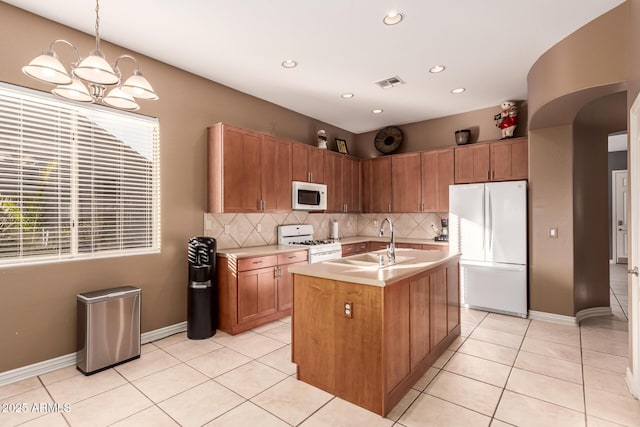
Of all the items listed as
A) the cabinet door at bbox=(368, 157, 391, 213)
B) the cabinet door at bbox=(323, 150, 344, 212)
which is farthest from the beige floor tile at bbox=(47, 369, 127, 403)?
the cabinet door at bbox=(368, 157, 391, 213)

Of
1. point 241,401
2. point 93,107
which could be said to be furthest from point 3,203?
point 241,401

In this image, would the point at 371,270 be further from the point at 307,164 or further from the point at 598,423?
the point at 307,164

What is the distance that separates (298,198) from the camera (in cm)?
458

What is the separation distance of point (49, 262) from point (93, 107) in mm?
1426

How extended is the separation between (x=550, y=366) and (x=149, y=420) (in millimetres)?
3165

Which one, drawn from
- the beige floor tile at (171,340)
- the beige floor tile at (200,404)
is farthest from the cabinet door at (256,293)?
the beige floor tile at (200,404)

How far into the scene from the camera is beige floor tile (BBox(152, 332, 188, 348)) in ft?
10.7

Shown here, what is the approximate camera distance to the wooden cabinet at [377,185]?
18.6 ft

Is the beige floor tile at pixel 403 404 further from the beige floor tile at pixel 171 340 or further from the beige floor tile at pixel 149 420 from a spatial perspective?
the beige floor tile at pixel 171 340

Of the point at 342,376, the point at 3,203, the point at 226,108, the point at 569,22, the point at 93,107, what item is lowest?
the point at 342,376

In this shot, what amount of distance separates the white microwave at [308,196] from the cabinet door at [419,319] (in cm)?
233

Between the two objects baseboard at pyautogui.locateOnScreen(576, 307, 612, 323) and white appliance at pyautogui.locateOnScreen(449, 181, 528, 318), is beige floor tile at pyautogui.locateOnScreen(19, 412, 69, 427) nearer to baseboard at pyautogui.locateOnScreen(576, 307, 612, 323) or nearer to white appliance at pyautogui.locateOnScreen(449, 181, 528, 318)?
white appliance at pyautogui.locateOnScreen(449, 181, 528, 318)

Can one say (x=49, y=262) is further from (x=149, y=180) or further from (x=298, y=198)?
(x=298, y=198)

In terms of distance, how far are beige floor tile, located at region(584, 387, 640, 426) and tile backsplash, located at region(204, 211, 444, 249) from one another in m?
3.26
